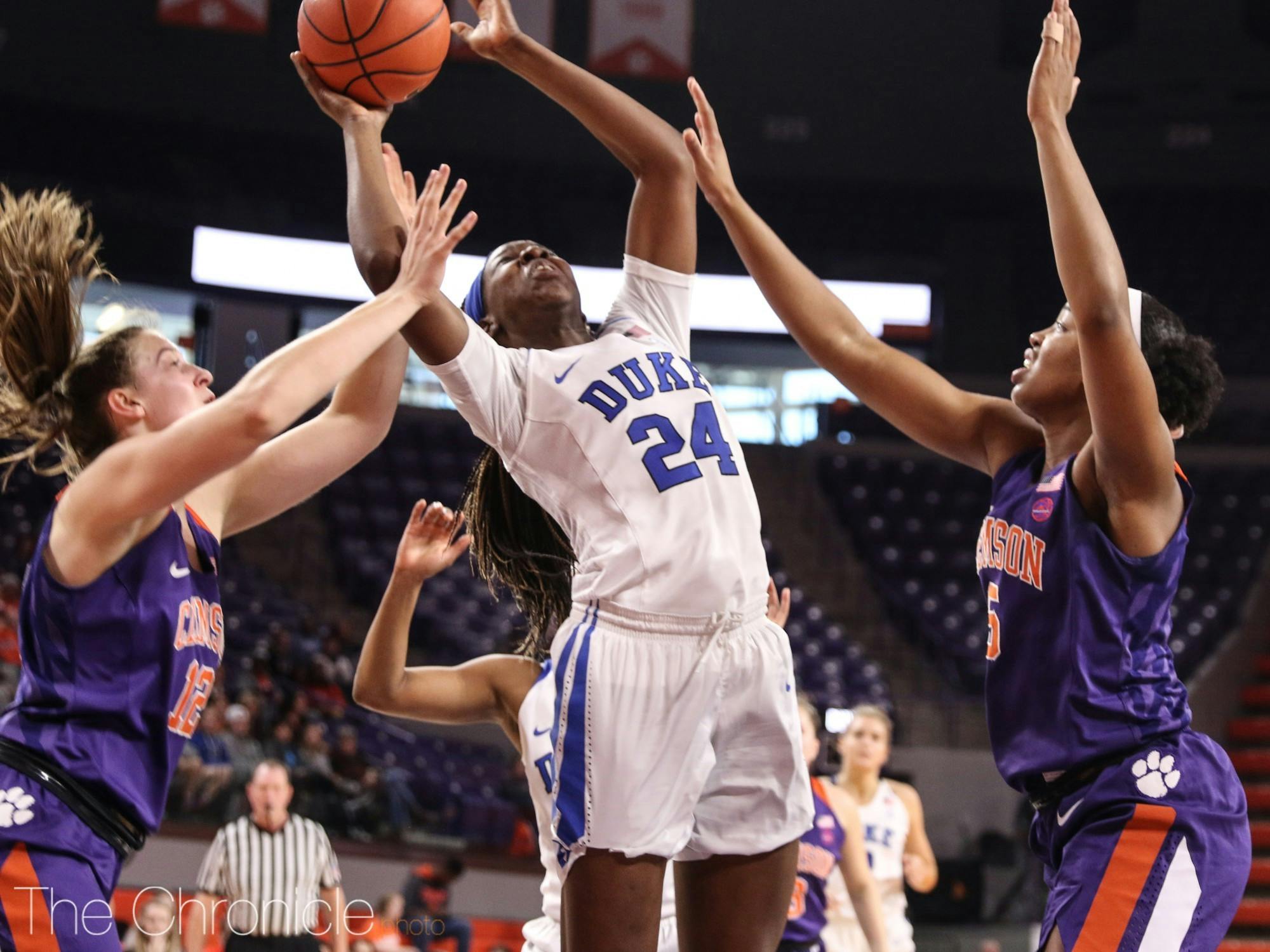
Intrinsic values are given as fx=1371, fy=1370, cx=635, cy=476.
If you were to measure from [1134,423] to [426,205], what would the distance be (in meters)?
1.44

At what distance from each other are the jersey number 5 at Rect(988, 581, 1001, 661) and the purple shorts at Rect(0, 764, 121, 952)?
1855mm

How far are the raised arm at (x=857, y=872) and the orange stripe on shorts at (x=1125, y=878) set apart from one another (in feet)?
10.2

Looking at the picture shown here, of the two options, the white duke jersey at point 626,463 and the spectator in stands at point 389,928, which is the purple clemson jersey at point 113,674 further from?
the spectator in stands at point 389,928

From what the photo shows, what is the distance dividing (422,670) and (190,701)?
97cm

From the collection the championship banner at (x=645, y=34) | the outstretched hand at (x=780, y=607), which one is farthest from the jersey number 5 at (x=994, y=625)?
the championship banner at (x=645, y=34)

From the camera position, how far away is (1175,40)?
1653 centimetres

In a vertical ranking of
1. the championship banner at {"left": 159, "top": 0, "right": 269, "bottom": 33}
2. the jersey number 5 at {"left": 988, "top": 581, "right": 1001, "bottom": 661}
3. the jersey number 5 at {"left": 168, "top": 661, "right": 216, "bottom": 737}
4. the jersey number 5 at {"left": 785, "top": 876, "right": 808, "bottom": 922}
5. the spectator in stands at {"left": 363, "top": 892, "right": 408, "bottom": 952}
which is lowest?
the spectator in stands at {"left": 363, "top": 892, "right": 408, "bottom": 952}

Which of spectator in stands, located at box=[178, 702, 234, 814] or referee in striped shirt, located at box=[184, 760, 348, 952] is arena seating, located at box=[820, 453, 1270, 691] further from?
referee in striped shirt, located at box=[184, 760, 348, 952]

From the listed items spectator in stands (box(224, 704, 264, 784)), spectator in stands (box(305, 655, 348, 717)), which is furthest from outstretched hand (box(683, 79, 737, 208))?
spectator in stands (box(305, 655, 348, 717))

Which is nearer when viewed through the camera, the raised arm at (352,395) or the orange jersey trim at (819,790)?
the raised arm at (352,395)

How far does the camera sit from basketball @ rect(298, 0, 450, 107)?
10.3 feet

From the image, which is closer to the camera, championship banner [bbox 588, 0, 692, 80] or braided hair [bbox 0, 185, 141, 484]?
braided hair [bbox 0, 185, 141, 484]

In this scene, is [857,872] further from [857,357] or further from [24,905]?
[24,905]

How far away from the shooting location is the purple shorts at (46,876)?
251 cm
